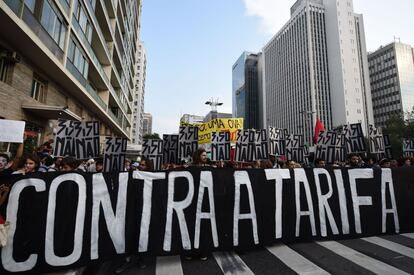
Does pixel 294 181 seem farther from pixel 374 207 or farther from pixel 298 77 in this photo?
pixel 298 77

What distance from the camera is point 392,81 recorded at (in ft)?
312

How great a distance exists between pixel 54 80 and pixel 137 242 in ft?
50.9

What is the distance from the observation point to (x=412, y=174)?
18.6ft

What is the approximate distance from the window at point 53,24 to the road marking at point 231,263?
14.4 m

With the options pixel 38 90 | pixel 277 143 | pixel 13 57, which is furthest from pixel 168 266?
pixel 38 90

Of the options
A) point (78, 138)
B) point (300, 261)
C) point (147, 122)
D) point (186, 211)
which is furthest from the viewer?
point (147, 122)

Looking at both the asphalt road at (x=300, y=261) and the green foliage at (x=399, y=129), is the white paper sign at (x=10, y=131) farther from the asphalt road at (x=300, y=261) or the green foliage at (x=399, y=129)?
the green foliage at (x=399, y=129)

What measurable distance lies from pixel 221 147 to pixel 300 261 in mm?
6832

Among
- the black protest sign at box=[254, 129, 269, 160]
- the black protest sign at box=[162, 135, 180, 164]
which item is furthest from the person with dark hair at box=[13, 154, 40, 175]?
the black protest sign at box=[254, 129, 269, 160]

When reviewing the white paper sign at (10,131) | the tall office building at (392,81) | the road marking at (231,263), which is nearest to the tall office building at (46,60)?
the white paper sign at (10,131)

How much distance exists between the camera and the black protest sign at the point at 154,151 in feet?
32.2

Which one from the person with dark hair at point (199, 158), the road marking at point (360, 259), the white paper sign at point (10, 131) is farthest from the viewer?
the white paper sign at point (10, 131)

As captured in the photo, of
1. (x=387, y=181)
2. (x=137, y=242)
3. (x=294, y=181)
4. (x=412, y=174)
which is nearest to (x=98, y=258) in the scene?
(x=137, y=242)

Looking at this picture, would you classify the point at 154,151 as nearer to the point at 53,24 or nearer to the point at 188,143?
the point at 188,143
